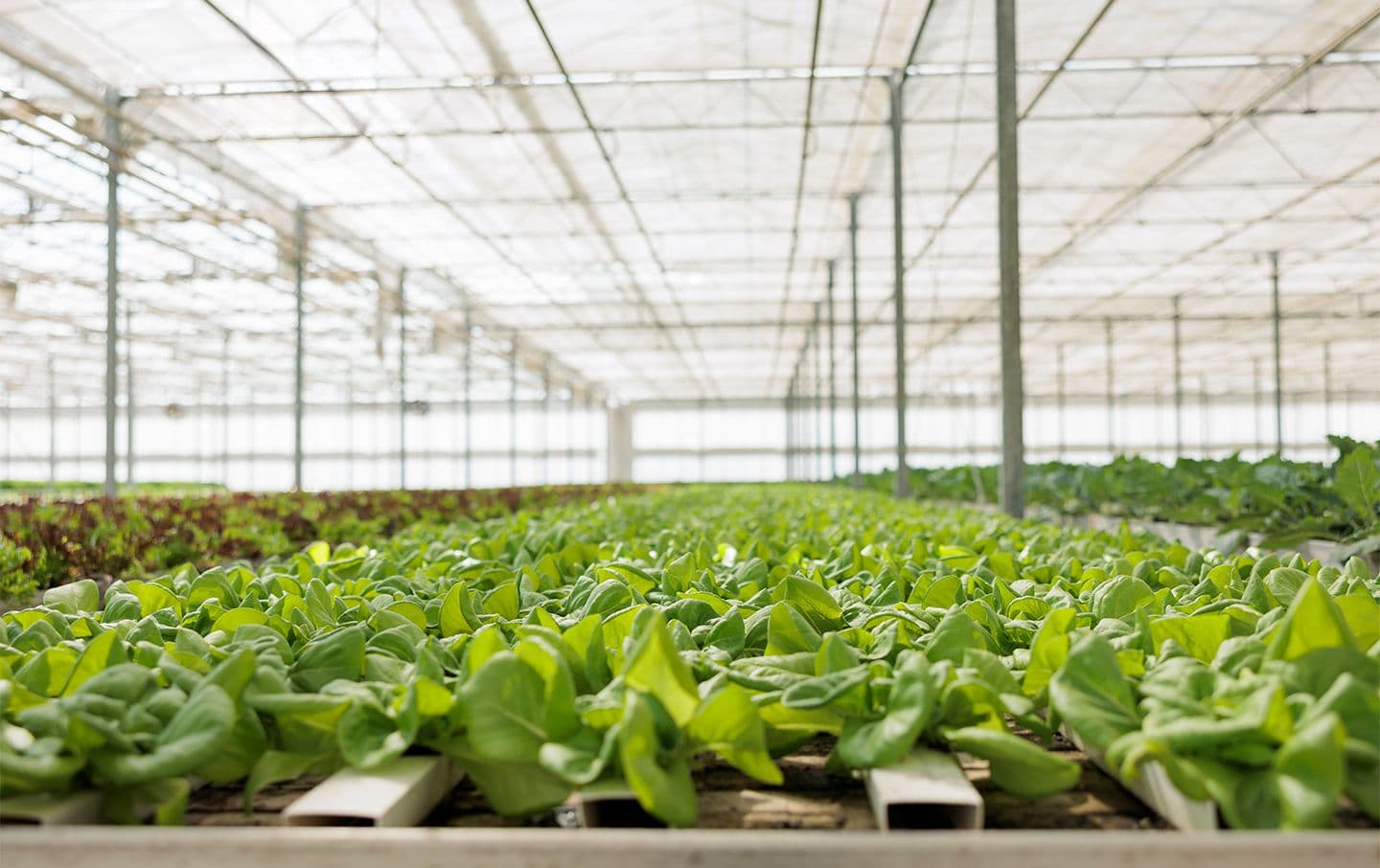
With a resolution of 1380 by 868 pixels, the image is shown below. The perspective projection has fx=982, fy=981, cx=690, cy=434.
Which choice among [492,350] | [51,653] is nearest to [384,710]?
[51,653]

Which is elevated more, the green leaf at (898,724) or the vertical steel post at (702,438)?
the vertical steel post at (702,438)

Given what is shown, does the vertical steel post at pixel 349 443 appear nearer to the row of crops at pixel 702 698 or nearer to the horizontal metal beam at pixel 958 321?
the horizontal metal beam at pixel 958 321

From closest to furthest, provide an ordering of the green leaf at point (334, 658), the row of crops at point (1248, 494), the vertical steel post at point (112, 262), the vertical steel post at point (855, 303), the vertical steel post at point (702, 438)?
the green leaf at point (334, 658)
the row of crops at point (1248, 494)
the vertical steel post at point (112, 262)
the vertical steel post at point (855, 303)
the vertical steel post at point (702, 438)

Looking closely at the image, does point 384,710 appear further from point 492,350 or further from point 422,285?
point 492,350

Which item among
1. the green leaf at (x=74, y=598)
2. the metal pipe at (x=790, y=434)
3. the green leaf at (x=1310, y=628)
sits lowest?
the green leaf at (x=74, y=598)

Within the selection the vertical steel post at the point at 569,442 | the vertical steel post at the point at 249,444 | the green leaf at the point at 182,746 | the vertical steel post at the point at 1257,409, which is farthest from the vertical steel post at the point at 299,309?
the vertical steel post at the point at 1257,409

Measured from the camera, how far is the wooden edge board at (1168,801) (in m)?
1.00

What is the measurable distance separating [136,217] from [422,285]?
6.86 m

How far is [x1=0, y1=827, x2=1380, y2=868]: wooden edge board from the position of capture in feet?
2.97

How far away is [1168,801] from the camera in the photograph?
1067 millimetres

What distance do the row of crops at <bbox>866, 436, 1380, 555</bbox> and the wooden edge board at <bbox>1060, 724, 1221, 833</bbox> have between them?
A: 3.41m

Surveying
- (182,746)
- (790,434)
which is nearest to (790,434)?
(790,434)

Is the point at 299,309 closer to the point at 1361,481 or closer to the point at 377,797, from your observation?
the point at 1361,481

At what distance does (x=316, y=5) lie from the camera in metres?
9.16
